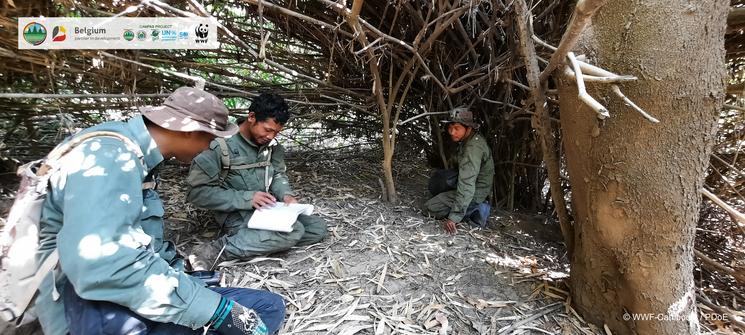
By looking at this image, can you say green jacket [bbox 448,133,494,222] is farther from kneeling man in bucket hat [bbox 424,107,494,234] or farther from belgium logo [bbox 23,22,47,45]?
belgium logo [bbox 23,22,47,45]

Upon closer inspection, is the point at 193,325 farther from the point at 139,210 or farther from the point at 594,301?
the point at 594,301

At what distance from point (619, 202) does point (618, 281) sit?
0.48 m

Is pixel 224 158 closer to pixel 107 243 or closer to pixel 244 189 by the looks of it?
pixel 244 189

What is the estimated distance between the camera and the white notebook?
2443mm

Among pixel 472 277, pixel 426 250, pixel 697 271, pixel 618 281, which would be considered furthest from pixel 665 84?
pixel 697 271

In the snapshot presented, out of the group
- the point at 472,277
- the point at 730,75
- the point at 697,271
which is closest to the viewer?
the point at 472,277

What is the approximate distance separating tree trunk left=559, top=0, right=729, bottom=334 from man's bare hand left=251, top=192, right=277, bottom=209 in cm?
186

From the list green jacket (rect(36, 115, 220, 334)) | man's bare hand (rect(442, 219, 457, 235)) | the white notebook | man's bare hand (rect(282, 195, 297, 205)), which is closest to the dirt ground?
man's bare hand (rect(442, 219, 457, 235))

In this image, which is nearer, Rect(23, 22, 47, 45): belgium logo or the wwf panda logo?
Rect(23, 22, 47, 45): belgium logo

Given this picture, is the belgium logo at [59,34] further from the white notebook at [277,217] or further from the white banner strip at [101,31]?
the white notebook at [277,217]

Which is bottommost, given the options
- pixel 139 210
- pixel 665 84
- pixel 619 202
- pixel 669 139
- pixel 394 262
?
pixel 394 262

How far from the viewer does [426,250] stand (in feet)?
9.01

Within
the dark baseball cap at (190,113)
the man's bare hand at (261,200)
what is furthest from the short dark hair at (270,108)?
the dark baseball cap at (190,113)

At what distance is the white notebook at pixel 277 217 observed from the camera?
2443mm
